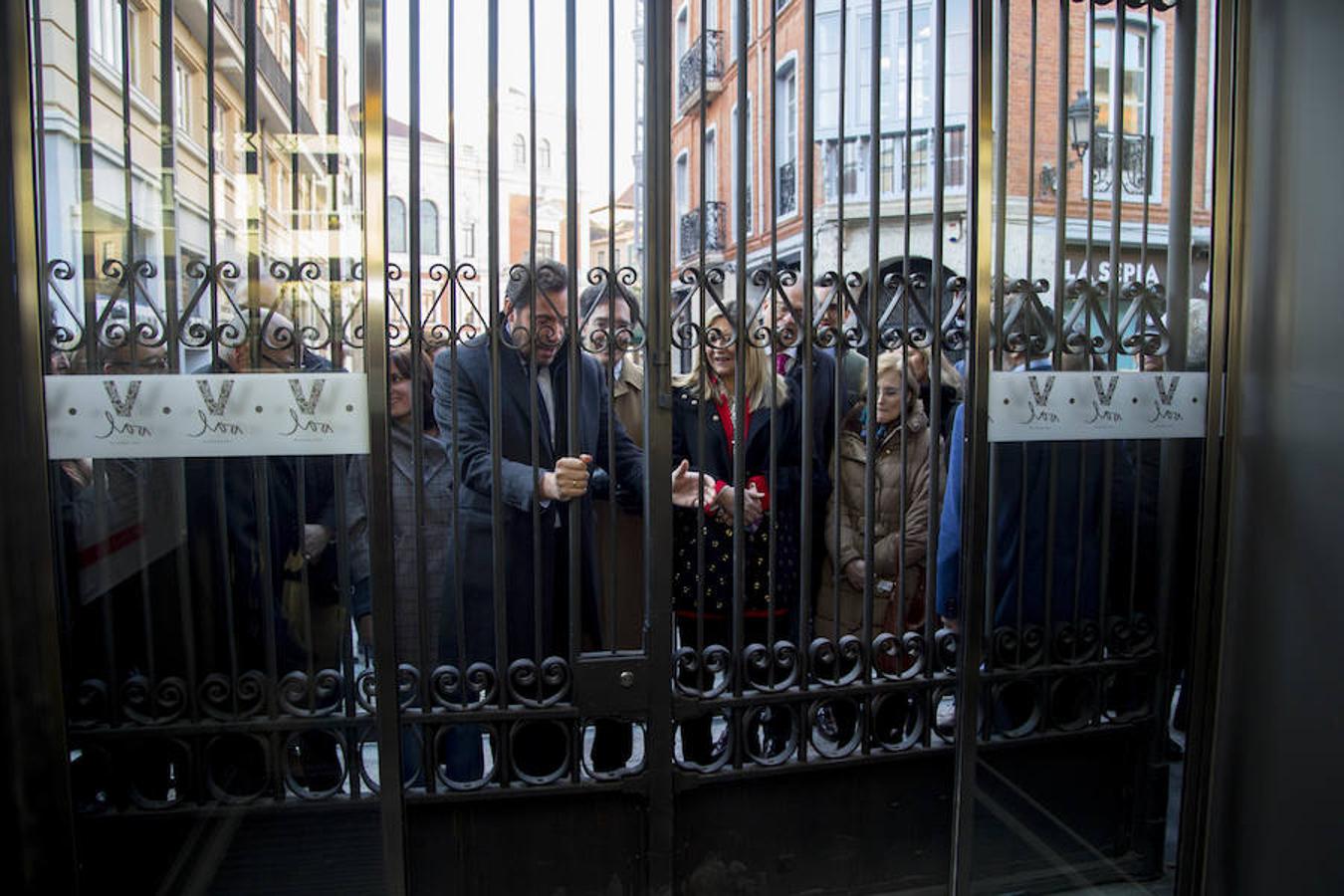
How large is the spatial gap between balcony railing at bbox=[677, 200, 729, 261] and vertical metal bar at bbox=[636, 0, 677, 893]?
117 mm

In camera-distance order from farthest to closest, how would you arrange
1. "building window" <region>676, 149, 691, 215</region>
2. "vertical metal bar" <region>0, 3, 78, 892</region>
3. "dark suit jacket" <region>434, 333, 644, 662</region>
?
"building window" <region>676, 149, 691, 215</region> < "dark suit jacket" <region>434, 333, 644, 662</region> < "vertical metal bar" <region>0, 3, 78, 892</region>

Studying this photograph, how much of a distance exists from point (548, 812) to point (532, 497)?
0.90m

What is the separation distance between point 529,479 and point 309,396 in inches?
24.0

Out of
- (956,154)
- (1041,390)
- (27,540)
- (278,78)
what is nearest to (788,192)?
(956,154)

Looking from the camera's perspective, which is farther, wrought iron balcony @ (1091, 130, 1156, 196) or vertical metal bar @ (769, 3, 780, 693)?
wrought iron balcony @ (1091, 130, 1156, 196)

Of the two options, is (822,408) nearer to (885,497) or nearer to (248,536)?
(885,497)

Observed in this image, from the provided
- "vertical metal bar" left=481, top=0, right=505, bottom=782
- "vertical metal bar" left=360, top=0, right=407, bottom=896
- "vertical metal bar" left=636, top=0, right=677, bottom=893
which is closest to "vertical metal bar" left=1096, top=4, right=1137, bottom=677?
"vertical metal bar" left=636, top=0, right=677, bottom=893

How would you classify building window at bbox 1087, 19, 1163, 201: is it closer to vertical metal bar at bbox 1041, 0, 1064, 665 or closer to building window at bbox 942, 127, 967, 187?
vertical metal bar at bbox 1041, 0, 1064, 665

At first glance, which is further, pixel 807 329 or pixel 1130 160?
pixel 1130 160

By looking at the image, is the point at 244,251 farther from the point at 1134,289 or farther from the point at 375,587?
the point at 1134,289

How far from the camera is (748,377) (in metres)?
3.02

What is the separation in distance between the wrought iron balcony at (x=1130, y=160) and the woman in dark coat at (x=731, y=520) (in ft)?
3.90

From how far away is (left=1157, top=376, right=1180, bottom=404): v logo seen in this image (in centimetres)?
305

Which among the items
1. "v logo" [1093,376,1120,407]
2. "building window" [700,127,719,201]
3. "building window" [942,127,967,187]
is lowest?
"v logo" [1093,376,1120,407]
